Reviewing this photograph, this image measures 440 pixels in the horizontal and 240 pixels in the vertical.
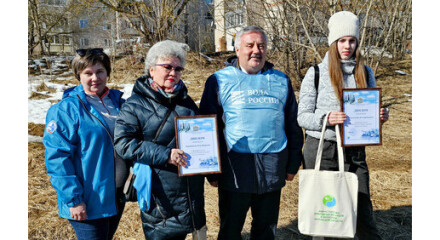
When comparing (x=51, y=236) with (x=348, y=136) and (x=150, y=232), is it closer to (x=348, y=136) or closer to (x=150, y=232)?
(x=150, y=232)

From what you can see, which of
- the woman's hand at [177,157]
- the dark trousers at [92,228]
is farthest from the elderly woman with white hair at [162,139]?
the dark trousers at [92,228]

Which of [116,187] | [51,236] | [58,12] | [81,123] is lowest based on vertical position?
[51,236]

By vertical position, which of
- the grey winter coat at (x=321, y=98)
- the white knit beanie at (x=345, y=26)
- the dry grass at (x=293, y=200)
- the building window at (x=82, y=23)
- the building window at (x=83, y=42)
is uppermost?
the building window at (x=82, y=23)

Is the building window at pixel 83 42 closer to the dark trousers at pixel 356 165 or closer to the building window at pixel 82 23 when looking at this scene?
the building window at pixel 82 23

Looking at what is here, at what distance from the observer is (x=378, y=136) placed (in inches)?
94.2

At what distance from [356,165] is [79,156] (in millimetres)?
A: 2070

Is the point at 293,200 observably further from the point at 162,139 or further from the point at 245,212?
the point at 162,139

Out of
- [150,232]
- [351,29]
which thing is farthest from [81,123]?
[351,29]

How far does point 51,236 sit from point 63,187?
2.07m

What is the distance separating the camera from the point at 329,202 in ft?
7.67

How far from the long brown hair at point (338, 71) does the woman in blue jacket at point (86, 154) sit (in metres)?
1.67

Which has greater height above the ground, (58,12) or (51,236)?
(58,12)

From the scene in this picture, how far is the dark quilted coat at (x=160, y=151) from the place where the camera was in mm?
2039

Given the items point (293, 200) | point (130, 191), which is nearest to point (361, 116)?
point (130, 191)
